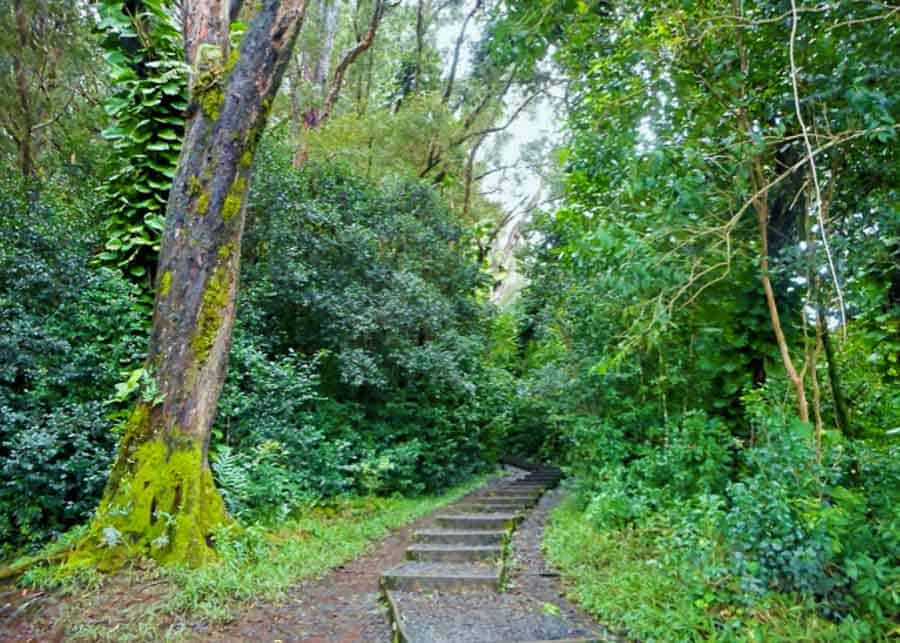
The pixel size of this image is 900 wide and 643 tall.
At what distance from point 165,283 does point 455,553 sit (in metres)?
3.05

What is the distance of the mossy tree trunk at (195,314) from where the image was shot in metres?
3.83

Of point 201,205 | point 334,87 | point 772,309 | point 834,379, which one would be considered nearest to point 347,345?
point 201,205

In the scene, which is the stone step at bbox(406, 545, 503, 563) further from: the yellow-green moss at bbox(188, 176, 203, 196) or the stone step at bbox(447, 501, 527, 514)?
the yellow-green moss at bbox(188, 176, 203, 196)

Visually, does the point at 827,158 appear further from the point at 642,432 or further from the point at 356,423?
the point at 356,423

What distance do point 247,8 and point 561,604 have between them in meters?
8.71

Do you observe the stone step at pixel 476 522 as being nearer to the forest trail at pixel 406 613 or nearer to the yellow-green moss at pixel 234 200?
the forest trail at pixel 406 613

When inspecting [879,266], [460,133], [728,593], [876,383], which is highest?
[460,133]

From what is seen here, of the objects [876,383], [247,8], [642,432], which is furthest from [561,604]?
[247,8]

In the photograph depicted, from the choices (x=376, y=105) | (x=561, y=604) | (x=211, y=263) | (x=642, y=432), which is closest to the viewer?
(x=561, y=604)

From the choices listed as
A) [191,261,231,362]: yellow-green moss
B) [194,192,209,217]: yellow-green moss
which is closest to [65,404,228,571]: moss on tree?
[191,261,231,362]: yellow-green moss

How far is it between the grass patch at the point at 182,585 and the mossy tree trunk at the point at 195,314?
0.16 m

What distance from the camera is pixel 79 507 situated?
4844mm

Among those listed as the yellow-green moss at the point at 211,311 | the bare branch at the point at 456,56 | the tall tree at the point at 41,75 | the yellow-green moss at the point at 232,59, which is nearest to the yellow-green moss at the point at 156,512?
the yellow-green moss at the point at 211,311

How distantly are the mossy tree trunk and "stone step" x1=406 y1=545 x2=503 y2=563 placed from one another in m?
A: 1.53
